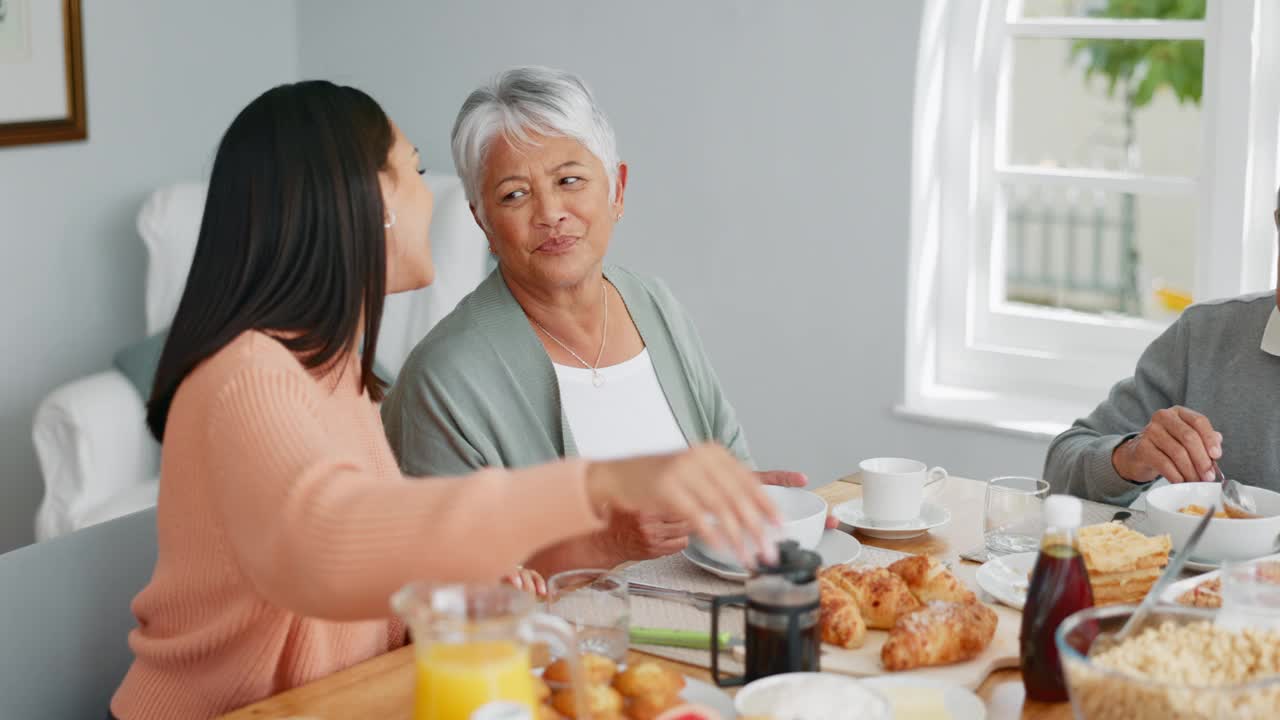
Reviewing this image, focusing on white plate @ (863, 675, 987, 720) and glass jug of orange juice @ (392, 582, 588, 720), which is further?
white plate @ (863, 675, 987, 720)

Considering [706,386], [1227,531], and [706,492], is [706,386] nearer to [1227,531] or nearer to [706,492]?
[1227,531]

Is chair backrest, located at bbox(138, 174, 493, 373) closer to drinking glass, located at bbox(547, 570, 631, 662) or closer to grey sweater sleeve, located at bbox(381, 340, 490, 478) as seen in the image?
grey sweater sleeve, located at bbox(381, 340, 490, 478)

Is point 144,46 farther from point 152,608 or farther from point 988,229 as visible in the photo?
point 152,608

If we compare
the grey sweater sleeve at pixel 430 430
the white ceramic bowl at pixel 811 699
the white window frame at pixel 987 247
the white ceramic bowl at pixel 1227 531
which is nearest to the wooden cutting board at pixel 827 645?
the white ceramic bowl at pixel 811 699

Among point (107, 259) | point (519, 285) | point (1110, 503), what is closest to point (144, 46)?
point (107, 259)

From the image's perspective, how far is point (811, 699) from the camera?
3.58 feet

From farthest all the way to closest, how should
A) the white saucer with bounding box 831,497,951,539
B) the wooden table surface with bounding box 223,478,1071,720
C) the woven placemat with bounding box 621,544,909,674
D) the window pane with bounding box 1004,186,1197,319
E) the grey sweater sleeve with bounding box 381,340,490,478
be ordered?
the window pane with bounding box 1004,186,1197,319 → the grey sweater sleeve with bounding box 381,340,490,478 → the white saucer with bounding box 831,497,951,539 → the woven placemat with bounding box 621,544,909,674 → the wooden table surface with bounding box 223,478,1071,720

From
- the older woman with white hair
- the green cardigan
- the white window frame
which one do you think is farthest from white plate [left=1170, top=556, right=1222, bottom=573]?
the white window frame

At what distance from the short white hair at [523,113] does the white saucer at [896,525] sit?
62 centimetres

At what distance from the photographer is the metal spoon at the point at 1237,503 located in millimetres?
1550

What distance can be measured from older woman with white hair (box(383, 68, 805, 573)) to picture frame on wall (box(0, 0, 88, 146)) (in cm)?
188

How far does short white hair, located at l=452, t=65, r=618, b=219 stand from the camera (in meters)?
1.89

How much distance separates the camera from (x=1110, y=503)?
1.89 m

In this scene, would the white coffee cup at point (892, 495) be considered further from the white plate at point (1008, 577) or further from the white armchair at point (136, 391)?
the white armchair at point (136, 391)
